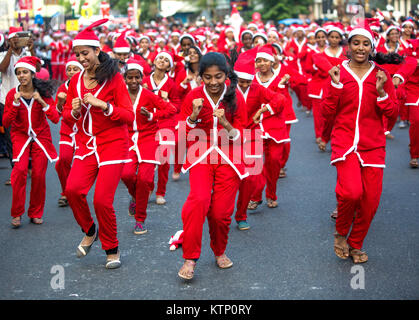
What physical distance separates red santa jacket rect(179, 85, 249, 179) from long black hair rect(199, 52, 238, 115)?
0.05m

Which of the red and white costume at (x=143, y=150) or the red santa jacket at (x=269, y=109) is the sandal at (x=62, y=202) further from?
the red santa jacket at (x=269, y=109)

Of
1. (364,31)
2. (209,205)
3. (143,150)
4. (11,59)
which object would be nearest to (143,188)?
(143,150)

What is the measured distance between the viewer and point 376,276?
5.42 m

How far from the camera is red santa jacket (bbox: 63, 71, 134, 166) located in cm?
580

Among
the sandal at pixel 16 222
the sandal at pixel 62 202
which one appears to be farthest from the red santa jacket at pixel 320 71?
the sandal at pixel 16 222

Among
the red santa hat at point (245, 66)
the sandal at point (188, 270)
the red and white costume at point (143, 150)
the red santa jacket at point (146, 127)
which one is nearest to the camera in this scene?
the sandal at point (188, 270)

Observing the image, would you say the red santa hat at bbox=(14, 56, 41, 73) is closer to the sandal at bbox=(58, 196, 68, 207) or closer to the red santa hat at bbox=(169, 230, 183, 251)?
the sandal at bbox=(58, 196, 68, 207)

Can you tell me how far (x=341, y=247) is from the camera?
231 inches

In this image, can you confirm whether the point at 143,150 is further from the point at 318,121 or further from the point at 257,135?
the point at 318,121

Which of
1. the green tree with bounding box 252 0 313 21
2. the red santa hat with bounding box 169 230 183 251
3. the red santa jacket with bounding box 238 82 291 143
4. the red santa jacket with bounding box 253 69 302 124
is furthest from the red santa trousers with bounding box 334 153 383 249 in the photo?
the green tree with bounding box 252 0 313 21

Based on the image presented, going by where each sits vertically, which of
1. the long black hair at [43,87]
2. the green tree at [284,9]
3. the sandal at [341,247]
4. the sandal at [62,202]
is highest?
the green tree at [284,9]

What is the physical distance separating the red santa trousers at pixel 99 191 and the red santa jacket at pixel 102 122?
0.25 feet

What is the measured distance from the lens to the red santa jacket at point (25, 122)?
7637 mm

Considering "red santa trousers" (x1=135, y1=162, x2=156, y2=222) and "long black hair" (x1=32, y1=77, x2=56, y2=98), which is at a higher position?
"long black hair" (x1=32, y1=77, x2=56, y2=98)
